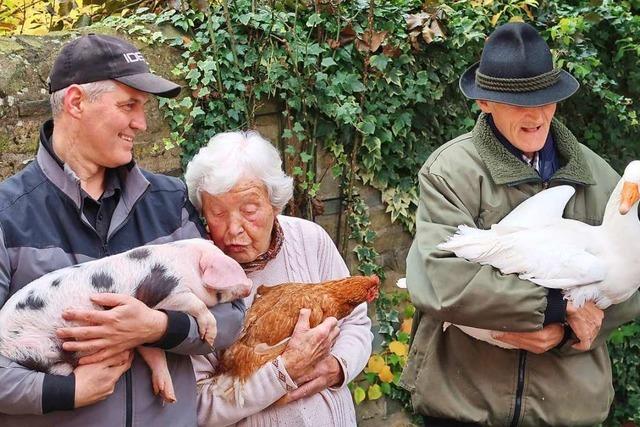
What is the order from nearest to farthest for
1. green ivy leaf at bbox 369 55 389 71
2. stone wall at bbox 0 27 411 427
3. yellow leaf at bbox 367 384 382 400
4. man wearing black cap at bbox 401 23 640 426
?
man wearing black cap at bbox 401 23 640 426, stone wall at bbox 0 27 411 427, green ivy leaf at bbox 369 55 389 71, yellow leaf at bbox 367 384 382 400

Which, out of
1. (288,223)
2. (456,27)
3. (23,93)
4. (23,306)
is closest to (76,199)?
(23,306)

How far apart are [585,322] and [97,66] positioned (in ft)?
5.65

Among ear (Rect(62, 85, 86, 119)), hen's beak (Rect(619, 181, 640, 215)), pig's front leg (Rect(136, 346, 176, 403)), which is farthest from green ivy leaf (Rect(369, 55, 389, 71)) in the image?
pig's front leg (Rect(136, 346, 176, 403))

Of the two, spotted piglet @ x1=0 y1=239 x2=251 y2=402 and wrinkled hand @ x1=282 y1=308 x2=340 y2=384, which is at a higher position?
spotted piglet @ x1=0 y1=239 x2=251 y2=402

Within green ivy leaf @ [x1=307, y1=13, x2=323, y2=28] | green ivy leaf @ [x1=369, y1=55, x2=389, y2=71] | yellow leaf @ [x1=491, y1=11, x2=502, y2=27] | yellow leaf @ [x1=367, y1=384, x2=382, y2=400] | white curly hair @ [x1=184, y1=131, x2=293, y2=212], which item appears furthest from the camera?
yellow leaf @ [x1=491, y1=11, x2=502, y2=27]

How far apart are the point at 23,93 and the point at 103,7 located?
1.26 meters

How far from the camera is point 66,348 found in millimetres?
2553

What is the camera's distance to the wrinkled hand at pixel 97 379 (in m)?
2.54

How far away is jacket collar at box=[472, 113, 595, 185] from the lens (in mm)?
3088

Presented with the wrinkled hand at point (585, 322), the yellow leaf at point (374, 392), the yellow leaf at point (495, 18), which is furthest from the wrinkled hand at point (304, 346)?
the yellow leaf at point (495, 18)

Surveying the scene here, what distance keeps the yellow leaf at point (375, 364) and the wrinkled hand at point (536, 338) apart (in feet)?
7.33

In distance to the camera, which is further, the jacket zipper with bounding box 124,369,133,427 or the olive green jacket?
Answer: the olive green jacket

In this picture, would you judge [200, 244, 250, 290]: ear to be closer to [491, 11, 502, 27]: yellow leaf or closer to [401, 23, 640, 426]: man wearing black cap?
[401, 23, 640, 426]: man wearing black cap

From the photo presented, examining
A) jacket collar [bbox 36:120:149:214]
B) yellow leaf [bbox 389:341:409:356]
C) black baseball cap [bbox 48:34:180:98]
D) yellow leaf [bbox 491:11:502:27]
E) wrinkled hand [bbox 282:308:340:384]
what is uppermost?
black baseball cap [bbox 48:34:180:98]
